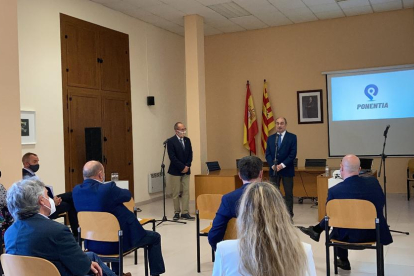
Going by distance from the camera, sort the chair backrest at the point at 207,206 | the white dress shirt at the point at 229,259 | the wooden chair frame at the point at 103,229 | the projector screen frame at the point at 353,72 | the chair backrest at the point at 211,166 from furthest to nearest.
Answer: the projector screen frame at the point at 353,72 < the chair backrest at the point at 211,166 < the chair backrest at the point at 207,206 < the wooden chair frame at the point at 103,229 < the white dress shirt at the point at 229,259

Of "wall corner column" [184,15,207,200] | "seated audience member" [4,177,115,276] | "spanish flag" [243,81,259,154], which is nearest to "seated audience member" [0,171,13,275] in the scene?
"seated audience member" [4,177,115,276]

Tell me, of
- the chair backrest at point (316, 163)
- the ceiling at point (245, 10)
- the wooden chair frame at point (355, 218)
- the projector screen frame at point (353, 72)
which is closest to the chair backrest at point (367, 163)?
the chair backrest at point (316, 163)

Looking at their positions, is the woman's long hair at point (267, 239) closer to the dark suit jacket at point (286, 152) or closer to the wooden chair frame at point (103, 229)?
the wooden chair frame at point (103, 229)

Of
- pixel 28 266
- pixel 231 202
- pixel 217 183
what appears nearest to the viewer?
pixel 28 266

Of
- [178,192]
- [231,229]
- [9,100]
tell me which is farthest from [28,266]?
[178,192]

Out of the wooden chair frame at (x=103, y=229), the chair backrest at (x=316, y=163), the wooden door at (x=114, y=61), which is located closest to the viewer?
the wooden chair frame at (x=103, y=229)

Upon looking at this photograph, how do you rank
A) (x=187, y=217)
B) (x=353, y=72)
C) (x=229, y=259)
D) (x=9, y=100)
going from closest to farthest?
(x=229, y=259), (x=9, y=100), (x=187, y=217), (x=353, y=72)

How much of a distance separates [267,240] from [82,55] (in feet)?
22.0

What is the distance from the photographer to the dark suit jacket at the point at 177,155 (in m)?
7.60

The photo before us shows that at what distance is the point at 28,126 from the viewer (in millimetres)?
6652

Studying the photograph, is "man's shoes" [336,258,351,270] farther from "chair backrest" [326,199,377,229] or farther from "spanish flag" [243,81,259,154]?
"spanish flag" [243,81,259,154]

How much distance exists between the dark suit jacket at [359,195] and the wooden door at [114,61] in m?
5.46

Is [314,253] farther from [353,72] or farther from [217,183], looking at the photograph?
[353,72]

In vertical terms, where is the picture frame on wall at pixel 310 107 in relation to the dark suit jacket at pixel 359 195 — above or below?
above
